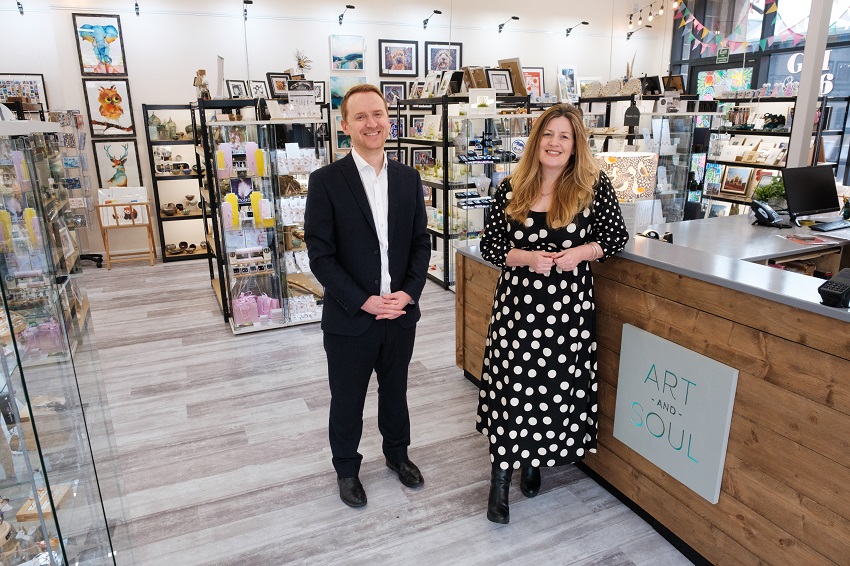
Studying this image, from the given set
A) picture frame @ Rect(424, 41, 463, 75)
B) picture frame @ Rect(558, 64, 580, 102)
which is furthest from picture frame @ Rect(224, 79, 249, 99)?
picture frame @ Rect(558, 64, 580, 102)

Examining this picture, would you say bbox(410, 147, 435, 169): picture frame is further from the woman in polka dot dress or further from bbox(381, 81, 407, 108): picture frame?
the woman in polka dot dress

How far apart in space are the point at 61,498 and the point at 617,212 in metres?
1.98

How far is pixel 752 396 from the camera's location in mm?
1896

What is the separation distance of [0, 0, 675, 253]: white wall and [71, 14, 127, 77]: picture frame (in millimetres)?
73

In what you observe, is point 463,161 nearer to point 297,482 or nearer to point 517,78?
point 517,78

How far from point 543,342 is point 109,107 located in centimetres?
671

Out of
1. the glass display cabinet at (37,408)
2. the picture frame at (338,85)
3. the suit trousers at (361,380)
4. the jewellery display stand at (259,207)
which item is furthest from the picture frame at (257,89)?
the suit trousers at (361,380)

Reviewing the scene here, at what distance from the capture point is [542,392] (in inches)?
92.7

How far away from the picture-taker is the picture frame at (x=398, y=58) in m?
7.93

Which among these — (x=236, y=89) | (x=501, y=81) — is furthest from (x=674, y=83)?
(x=236, y=89)

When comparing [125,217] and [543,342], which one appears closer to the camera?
[543,342]

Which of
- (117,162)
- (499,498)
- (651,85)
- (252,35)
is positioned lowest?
(499,498)

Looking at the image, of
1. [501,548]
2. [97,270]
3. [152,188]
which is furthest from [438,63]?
[501,548]

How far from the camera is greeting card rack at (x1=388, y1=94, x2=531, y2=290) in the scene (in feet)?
18.0
